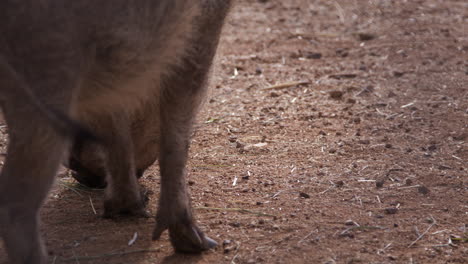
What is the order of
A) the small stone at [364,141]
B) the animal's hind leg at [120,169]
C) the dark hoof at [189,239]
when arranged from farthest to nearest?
the small stone at [364,141] → the animal's hind leg at [120,169] → the dark hoof at [189,239]

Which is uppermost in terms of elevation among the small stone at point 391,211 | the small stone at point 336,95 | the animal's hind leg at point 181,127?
the animal's hind leg at point 181,127

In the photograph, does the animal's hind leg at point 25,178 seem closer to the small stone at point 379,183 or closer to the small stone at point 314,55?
the small stone at point 379,183

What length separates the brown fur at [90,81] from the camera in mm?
2205

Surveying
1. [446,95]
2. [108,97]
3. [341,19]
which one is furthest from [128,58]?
[341,19]

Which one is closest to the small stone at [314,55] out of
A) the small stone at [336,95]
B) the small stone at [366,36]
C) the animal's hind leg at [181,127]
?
the small stone at [366,36]

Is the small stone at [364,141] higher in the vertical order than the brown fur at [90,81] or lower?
lower

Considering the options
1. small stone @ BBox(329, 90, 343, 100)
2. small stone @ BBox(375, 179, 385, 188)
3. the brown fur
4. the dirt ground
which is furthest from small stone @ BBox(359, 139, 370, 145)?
the brown fur

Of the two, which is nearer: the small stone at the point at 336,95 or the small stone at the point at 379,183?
the small stone at the point at 379,183

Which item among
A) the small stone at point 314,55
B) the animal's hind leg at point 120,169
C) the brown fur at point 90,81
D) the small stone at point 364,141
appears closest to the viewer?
the brown fur at point 90,81

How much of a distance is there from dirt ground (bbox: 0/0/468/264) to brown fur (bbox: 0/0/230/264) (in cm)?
34

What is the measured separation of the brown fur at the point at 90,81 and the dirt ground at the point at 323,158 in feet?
1.12

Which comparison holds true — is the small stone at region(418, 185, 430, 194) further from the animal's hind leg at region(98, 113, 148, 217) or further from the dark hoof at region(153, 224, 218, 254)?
the animal's hind leg at region(98, 113, 148, 217)

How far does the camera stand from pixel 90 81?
2.44 meters

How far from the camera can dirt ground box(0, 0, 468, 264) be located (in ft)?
9.79
